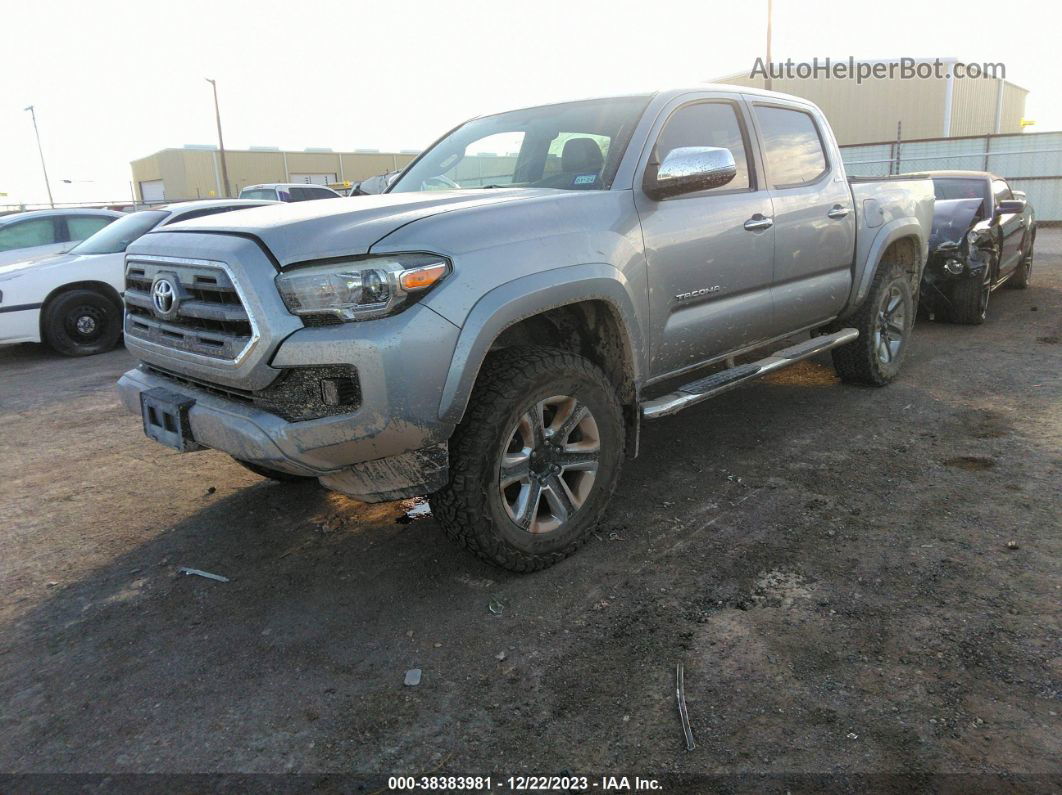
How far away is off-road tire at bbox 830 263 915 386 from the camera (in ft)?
17.5

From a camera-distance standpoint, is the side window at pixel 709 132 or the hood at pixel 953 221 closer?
the side window at pixel 709 132

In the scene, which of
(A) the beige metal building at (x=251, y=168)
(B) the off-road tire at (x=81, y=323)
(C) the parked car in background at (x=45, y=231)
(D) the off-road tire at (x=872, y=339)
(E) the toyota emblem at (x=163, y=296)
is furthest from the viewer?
(A) the beige metal building at (x=251, y=168)

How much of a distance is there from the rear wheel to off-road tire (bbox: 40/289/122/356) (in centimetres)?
907

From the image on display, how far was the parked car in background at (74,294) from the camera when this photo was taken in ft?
26.2

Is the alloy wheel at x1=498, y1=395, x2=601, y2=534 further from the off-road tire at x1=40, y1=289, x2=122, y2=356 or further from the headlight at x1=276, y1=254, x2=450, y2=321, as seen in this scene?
the off-road tire at x1=40, y1=289, x2=122, y2=356

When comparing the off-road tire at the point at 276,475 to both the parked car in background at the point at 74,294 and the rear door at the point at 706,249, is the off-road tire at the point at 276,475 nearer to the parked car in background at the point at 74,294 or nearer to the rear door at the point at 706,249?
the rear door at the point at 706,249

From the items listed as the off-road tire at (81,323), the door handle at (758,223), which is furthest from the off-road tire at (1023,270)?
the off-road tire at (81,323)

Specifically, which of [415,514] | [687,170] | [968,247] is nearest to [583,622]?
[415,514]

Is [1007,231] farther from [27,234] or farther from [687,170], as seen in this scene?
[27,234]

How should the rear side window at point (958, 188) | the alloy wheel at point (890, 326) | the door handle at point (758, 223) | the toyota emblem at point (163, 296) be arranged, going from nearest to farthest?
the toyota emblem at point (163, 296), the door handle at point (758, 223), the alloy wheel at point (890, 326), the rear side window at point (958, 188)

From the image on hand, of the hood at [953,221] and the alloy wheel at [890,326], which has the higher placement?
the hood at [953,221]

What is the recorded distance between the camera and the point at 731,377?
3.96m

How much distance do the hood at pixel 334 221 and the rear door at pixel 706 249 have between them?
2.03 ft

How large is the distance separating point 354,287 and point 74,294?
725cm
